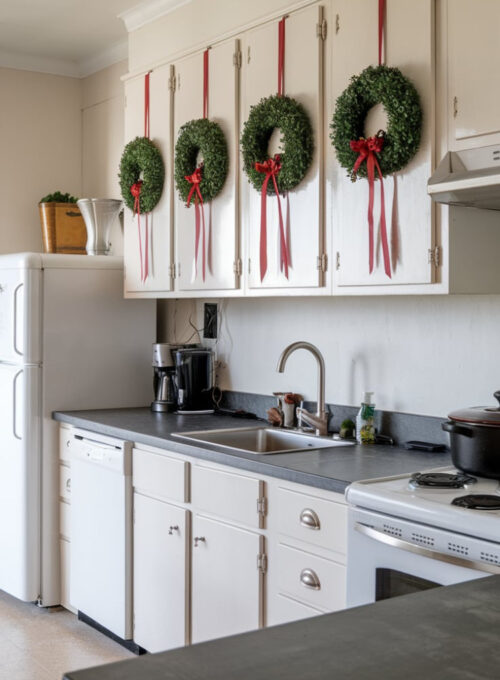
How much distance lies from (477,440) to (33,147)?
12.1 ft

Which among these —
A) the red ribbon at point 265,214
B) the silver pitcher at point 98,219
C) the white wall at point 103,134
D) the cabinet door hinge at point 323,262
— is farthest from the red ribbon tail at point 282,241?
the white wall at point 103,134

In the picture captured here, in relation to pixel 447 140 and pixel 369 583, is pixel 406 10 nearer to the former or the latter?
pixel 447 140

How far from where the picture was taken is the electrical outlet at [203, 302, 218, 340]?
4.31 metres

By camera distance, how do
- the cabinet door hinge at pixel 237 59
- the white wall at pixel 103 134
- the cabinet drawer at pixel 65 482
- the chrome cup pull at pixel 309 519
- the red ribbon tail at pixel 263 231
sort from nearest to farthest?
the chrome cup pull at pixel 309 519 → the red ribbon tail at pixel 263 231 → the cabinet door hinge at pixel 237 59 → the cabinet drawer at pixel 65 482 → the white wall at pixel 103 134

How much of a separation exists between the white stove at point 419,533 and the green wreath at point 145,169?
201cm

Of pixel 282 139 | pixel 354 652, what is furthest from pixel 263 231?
pixel 354 652

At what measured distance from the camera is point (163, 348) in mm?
4211

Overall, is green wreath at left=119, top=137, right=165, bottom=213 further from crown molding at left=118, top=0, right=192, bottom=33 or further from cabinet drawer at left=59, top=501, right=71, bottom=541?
cabinet drawer at left=59, top=501, right=71, bottom=541

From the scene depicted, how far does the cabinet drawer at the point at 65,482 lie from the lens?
13.3ft

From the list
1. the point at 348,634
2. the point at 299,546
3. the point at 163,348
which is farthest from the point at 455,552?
the point at 163,348

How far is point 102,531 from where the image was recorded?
3.72 metres

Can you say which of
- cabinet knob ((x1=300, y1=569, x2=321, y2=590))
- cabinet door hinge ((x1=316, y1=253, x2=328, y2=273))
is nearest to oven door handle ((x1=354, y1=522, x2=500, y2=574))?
cabinet knob ((x1=300, y1=569, x2=321, y2=590))

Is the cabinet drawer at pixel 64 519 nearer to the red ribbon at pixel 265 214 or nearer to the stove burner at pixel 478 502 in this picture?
the red ribbon at pixel 265 214

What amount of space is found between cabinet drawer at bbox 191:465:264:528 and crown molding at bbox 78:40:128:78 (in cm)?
270
